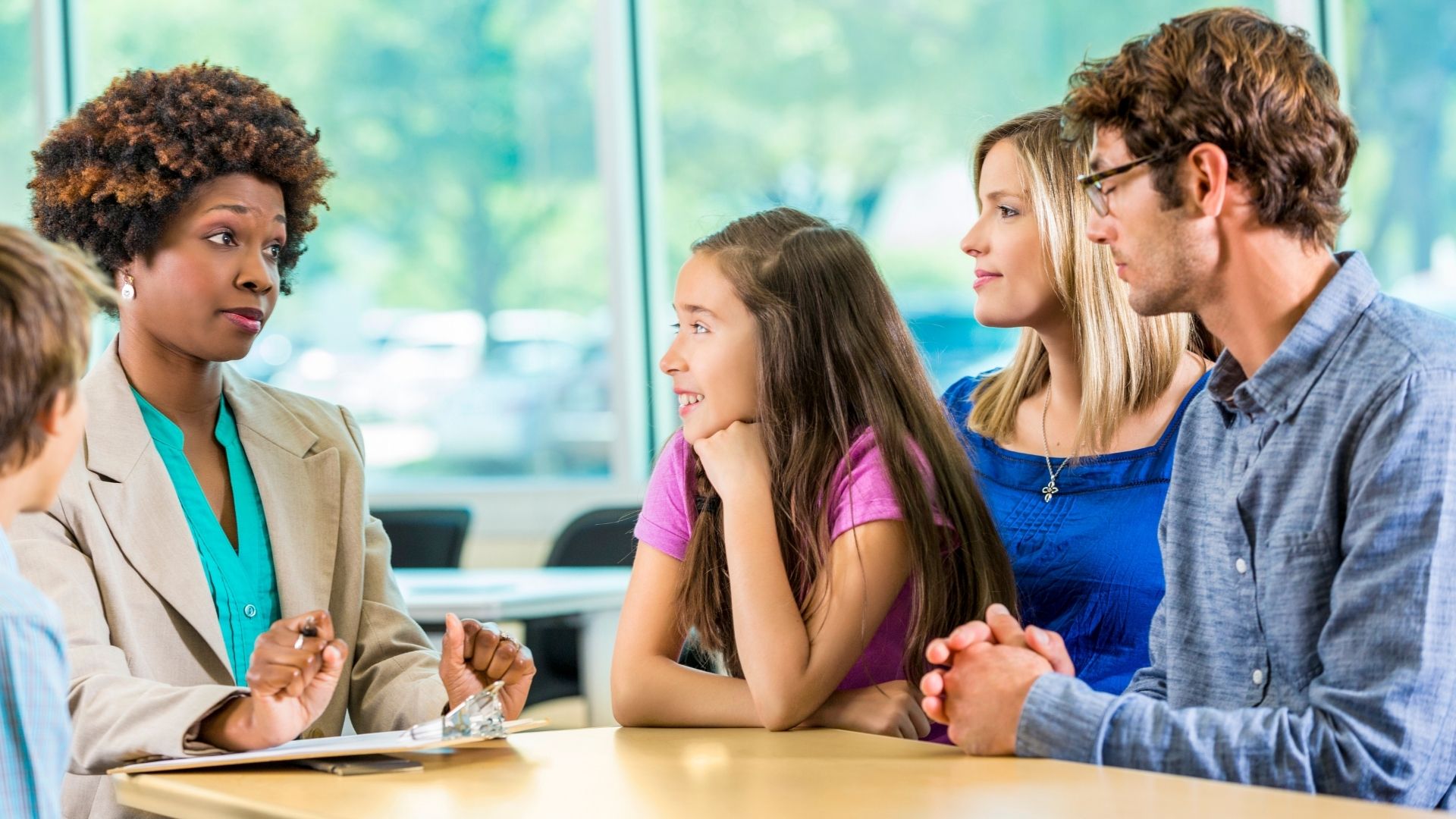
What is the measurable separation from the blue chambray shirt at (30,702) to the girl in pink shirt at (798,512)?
0.74 m

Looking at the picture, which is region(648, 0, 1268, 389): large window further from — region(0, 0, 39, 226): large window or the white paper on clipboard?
the white paper on clipboard

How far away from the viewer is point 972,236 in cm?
217

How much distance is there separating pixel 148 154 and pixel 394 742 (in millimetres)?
905

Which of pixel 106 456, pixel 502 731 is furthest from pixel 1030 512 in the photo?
pixel 106 456

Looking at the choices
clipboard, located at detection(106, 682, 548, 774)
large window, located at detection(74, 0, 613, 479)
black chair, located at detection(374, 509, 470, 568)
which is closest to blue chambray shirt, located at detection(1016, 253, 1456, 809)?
clipboard, located at detection(106, 682, 548, 774)

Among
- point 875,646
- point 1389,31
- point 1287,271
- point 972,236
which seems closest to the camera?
point 1287,271

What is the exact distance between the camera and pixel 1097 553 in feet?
6.91

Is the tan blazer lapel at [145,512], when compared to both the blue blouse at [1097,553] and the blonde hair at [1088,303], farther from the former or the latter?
the blonde hair at [1088,303]

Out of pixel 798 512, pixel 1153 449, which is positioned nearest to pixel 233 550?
pixel 798 512

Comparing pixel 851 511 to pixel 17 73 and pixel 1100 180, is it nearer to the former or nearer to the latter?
pixel 1100 180

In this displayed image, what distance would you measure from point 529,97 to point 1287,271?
4.28 m

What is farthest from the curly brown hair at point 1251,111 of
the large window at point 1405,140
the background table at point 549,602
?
the large window at point 1405,140

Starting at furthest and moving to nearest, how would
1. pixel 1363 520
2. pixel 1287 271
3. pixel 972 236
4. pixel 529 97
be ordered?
pixel 529 97 → pixel 972 236 → pixel 1287 271 → pixel 1363 520

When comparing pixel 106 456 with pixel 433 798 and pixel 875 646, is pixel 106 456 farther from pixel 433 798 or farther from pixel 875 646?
pixel 875 646
